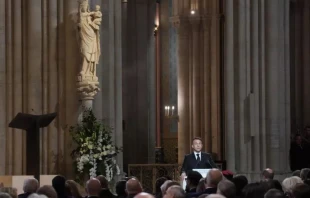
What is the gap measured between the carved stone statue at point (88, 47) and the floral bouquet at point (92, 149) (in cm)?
49

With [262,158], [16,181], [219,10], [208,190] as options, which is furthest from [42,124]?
[219,10]

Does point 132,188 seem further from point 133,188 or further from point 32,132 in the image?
point 32,132

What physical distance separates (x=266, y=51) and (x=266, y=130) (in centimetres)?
199

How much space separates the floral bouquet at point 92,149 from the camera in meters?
17.5

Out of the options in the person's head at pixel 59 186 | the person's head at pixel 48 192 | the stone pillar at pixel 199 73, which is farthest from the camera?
the stone pillar at pixel 199 73

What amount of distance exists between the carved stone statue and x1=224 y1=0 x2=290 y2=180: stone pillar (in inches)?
234

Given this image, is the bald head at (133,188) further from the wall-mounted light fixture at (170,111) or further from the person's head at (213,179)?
the wall-mounted light fixture at (170,111)

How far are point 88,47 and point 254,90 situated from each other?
6724 mm

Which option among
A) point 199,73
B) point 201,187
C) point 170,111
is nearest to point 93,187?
point 201,187

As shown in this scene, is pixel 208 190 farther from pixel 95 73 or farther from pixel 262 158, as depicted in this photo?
pixel 262 158

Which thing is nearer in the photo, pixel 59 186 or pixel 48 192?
pixel 48 192

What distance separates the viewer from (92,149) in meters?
17.5

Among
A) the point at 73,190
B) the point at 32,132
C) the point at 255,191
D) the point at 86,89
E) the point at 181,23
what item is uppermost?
the point at 181,23

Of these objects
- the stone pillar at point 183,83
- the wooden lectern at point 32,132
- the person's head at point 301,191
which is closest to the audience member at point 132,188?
the person's head at point 301,191
